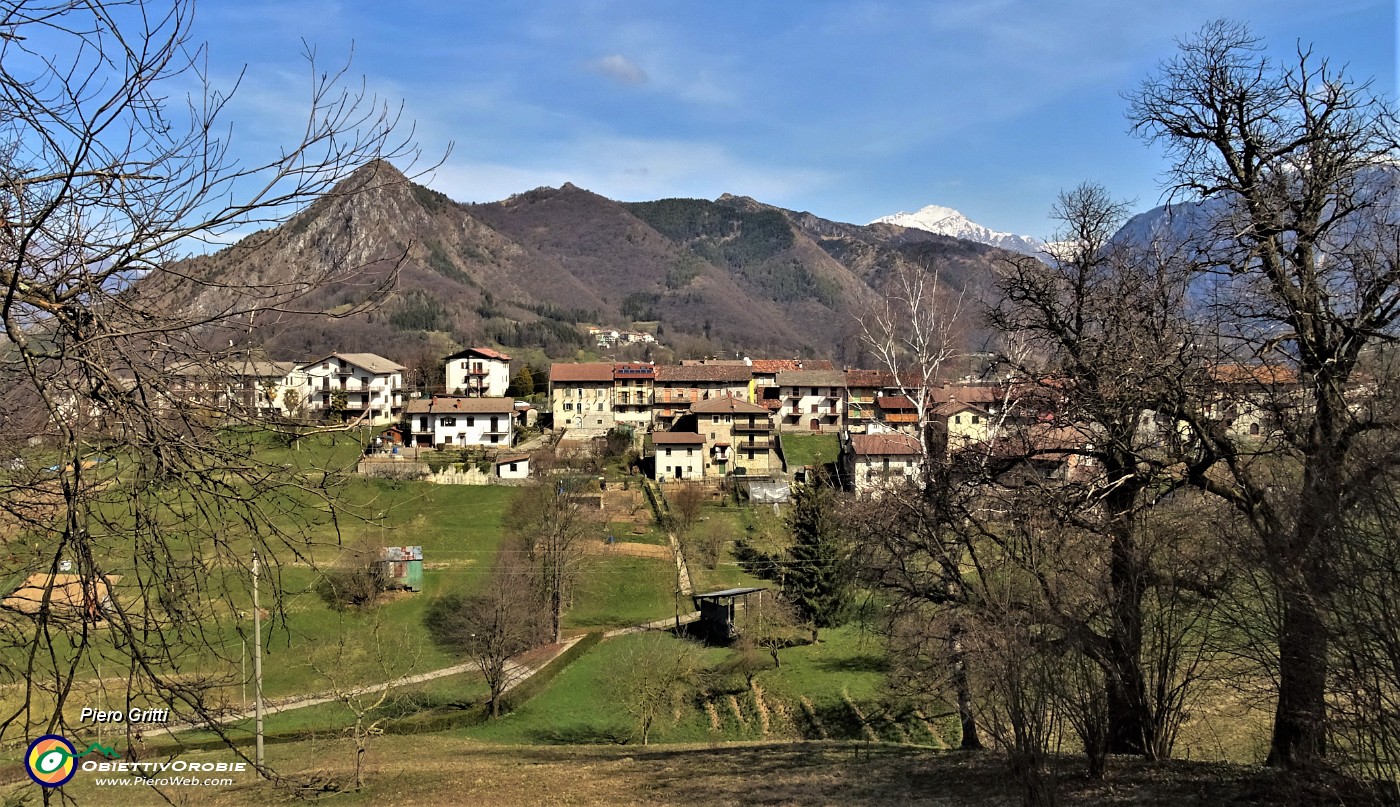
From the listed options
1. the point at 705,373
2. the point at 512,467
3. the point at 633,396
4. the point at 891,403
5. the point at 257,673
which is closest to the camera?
the point at 257,673

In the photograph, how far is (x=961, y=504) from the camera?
11.6m

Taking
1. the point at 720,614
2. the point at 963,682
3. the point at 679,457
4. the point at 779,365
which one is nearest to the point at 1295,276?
the point at 963,682

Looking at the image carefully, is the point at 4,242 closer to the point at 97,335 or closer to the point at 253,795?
the point at 97,335

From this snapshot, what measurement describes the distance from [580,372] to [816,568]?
37.3 metres

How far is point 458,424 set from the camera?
6016cm

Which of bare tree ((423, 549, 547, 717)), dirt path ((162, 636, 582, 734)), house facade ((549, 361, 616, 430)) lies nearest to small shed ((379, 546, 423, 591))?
bare tree ((423, 549, 547, 717))

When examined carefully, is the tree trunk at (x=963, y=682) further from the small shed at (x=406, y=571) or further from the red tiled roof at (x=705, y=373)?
the red tiled roof at (x=705, y=373)

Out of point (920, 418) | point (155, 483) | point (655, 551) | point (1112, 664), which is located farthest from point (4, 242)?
point (655, 551)

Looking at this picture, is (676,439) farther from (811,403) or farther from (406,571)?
(406,571)

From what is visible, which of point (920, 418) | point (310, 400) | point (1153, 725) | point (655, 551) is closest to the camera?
point (310, 400)

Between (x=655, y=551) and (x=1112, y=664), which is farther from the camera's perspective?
(x=655, y=551)

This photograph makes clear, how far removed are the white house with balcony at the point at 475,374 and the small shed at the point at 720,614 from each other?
47848mm

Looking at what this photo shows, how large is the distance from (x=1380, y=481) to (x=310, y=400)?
23.5 ft

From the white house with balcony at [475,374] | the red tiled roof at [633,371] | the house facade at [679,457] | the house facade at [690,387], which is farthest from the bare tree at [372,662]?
the white house with balcony at [475,374]
